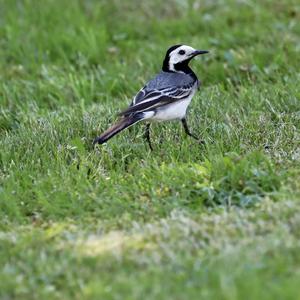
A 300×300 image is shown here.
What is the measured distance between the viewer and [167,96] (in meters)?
7.79

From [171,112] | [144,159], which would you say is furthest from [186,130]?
[144,159]

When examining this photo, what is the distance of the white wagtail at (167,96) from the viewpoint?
24.2 ft

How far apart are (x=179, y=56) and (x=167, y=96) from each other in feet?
2.32

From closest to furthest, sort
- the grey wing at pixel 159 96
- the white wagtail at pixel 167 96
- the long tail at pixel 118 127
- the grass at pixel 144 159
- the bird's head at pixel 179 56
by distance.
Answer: the grass at pixel 144 159 → the long tail at pixel 118 127 → the white wagtail at pixel 167 96 → the grey wing at pixel 159 96 → the bird's head at pixel 179 56

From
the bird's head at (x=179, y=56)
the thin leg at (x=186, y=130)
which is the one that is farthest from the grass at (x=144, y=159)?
the bird's head at (x=179, y=56)

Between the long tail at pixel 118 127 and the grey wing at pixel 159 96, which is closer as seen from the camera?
the long tail at pixel 118 127

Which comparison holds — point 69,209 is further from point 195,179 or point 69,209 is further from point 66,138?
point 66,138

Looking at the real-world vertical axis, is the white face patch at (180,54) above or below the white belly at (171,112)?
above

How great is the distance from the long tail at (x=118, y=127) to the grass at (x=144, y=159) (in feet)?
0.82

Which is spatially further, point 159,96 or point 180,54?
point 180,54

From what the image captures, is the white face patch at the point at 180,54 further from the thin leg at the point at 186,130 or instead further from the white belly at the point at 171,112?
the thin leg at the point at 186,130

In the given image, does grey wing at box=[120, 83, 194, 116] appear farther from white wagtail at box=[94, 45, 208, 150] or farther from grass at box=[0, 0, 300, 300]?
grass at box=[0, 0, 300, 300]

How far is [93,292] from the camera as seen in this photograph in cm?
485

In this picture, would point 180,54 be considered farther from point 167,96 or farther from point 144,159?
point 144,159
